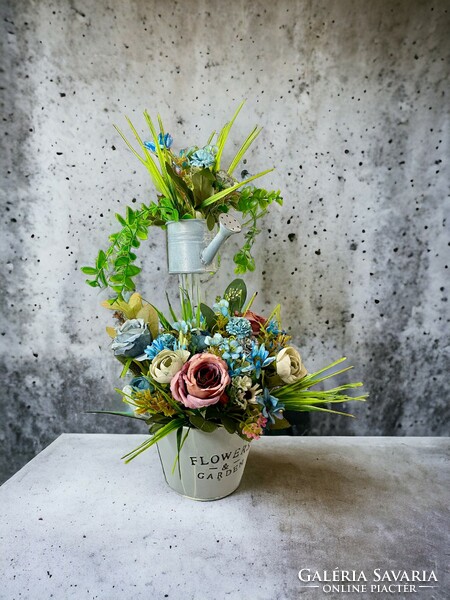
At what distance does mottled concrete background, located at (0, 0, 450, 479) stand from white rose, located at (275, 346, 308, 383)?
0.44 metres

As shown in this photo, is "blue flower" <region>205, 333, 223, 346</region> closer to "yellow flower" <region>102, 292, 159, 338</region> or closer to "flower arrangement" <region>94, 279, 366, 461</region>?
"flower arrangement" <region>94, 279, 366, 461</region>

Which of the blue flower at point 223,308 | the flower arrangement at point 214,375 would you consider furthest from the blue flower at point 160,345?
the blue flower at point 223,308

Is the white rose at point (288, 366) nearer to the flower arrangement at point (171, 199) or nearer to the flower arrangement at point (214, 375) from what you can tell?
the flower arrangement at point (214, 375)

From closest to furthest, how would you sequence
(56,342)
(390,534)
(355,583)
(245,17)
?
(355,583)
(390,534)
(245,17)
(56,342)

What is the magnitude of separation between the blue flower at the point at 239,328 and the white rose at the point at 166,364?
3.6 inches

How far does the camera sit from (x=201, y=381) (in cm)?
67

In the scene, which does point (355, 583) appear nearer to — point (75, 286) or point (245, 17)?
point (75, 286)

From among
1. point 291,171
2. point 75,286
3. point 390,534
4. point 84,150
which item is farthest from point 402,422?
point 84,150

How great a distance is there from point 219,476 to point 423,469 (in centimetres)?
52

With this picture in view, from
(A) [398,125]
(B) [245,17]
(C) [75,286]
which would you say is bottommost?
(C) [75,286]

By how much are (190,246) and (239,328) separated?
0.24 m

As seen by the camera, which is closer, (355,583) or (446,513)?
(355,583)

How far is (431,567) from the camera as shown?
24.9 inches

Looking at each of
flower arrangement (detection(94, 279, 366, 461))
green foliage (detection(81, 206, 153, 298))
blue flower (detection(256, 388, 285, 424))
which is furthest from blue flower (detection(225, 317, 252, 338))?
green foliage (detection(81, 206, 153, 298))
